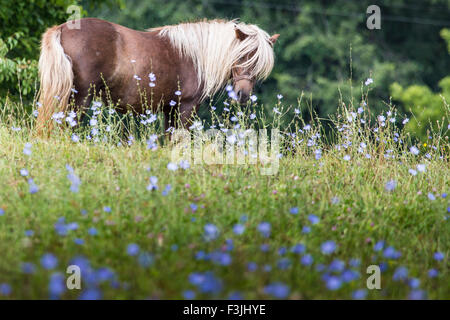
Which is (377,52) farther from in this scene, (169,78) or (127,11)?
(169,78)

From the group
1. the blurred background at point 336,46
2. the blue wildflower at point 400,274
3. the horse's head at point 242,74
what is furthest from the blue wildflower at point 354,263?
the blurred background at point 336,46

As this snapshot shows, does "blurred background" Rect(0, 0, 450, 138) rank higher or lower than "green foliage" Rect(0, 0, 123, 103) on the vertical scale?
higher

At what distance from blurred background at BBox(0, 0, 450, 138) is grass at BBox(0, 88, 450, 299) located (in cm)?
1156

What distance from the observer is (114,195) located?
137 inches

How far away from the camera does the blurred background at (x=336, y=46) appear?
16.5 metres

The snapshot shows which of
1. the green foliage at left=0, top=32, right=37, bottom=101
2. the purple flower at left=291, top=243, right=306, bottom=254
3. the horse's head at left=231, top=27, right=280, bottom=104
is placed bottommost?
the purple flower at left=291, top=243, right=306, bottom=254

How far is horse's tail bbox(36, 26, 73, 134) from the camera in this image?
18.6ft

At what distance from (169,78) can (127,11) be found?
37.1ft

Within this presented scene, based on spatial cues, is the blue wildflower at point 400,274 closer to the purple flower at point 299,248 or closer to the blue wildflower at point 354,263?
the blue wildflower at point 354,263

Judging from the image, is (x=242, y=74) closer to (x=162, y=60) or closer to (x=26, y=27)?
(x=162, y=60)

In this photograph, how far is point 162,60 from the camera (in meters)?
6.41

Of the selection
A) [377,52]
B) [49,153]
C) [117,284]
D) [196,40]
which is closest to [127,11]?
[377,52]

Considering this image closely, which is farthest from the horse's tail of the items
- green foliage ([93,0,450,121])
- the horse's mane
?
green foliage ([93,0,450,121])

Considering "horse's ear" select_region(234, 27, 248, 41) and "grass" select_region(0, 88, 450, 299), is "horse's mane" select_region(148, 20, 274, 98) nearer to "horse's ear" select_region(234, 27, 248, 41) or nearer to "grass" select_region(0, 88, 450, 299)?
"horse's ear" select_region(234, 27, 248, 41)
